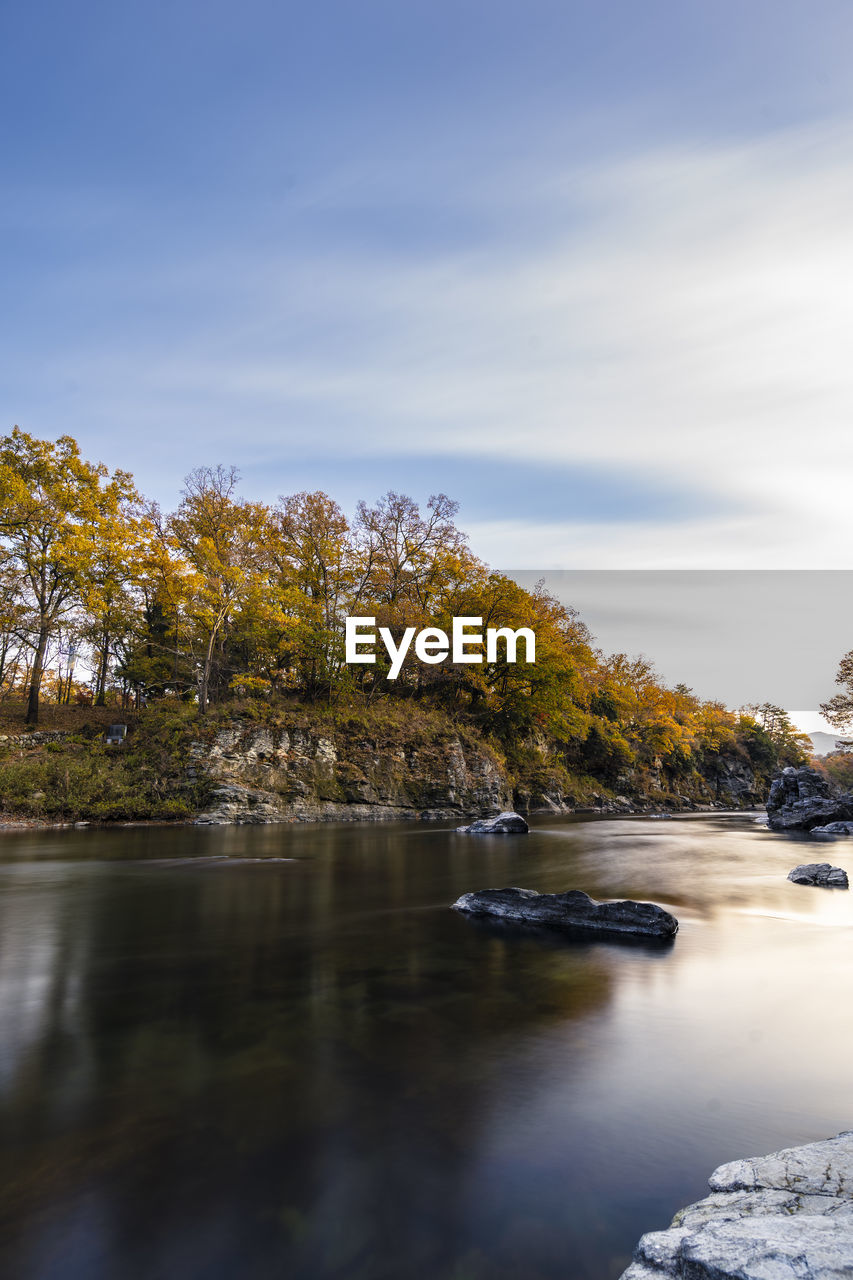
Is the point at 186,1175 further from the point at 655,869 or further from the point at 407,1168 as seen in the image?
the point at 655,869

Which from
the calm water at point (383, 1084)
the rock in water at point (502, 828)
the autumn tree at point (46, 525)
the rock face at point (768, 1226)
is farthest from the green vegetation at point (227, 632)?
the rock face at point (768, 1226)

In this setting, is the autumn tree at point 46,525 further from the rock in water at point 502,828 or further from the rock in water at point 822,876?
the rock in water at point 822,876

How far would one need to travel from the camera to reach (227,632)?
3256 cm

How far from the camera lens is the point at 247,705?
30062mm

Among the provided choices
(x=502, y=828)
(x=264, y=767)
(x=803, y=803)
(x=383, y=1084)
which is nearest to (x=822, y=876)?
(x=502, y=828)

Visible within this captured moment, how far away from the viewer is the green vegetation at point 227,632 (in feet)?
89.2

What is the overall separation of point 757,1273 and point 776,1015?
15.2ft

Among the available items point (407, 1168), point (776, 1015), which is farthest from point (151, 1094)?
point (776, 1015)

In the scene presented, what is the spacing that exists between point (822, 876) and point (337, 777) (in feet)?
68.2

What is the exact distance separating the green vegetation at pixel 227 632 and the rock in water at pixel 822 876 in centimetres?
2055

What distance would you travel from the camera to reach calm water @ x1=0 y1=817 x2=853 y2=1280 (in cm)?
277

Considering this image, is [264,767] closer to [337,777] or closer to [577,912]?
[337,777]
